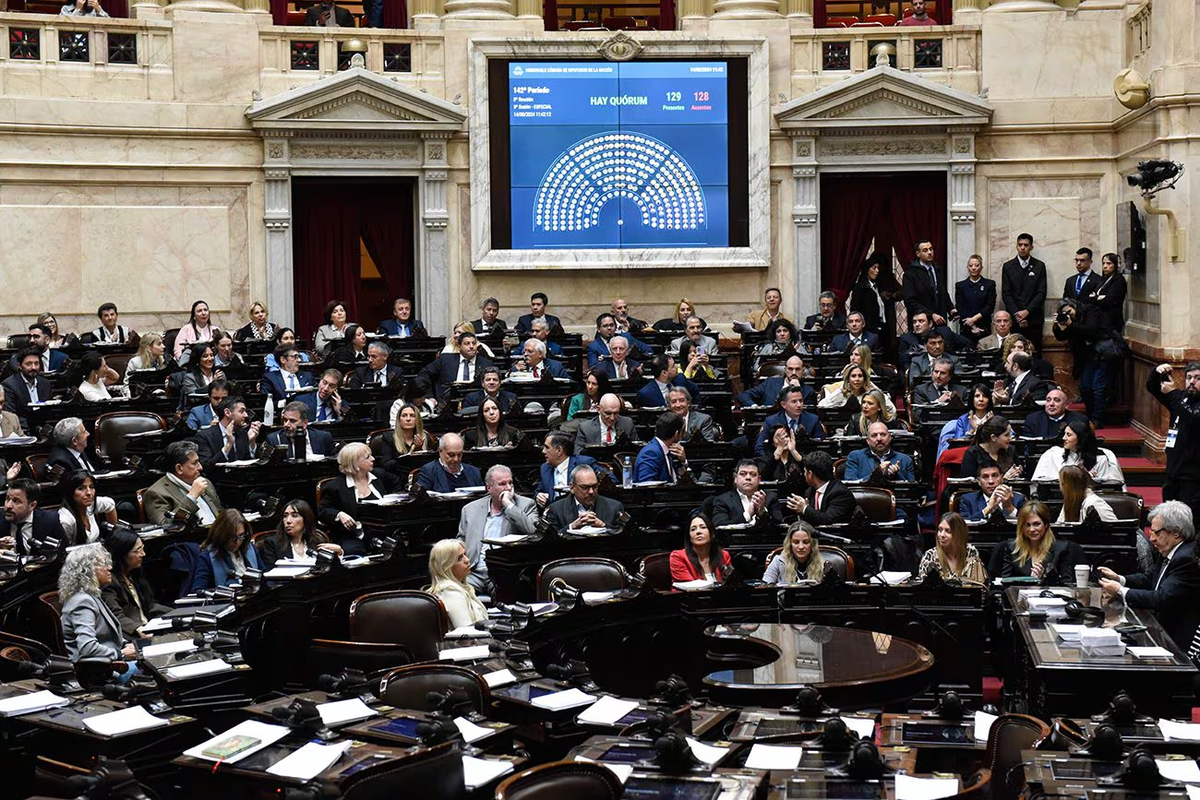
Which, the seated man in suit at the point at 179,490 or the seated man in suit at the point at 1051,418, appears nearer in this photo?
the seated man in suit at the point at 179,490

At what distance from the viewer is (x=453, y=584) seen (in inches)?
351

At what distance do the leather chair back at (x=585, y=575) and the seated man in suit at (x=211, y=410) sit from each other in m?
4.34

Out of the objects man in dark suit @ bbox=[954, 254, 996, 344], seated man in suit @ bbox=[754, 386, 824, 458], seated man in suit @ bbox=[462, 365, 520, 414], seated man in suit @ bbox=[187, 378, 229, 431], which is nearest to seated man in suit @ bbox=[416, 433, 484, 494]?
seated man in suit @ bbox=[462, 365, 520, 414]

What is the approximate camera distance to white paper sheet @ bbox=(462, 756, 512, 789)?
6.05m

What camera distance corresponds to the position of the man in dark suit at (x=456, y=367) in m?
14.9

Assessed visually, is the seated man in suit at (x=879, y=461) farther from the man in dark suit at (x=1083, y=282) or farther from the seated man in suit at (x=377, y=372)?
the man in dark suit at (x=1083, y=282)

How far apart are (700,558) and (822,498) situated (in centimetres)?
149

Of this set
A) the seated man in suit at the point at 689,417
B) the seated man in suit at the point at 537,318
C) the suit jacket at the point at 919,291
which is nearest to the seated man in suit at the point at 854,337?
the suit jacket at the point at 919,291

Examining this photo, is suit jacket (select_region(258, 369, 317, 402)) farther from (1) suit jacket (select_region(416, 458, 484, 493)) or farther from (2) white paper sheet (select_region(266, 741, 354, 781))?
(2) white paper sheet (select_region(266, 741, 354, 781))

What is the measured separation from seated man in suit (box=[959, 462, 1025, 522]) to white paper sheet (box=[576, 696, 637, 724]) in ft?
13.8

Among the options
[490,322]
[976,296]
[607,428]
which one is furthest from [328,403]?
[976,296]

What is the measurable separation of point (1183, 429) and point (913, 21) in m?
8.47

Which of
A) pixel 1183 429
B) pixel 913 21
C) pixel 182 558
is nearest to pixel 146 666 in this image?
pixel 182 558

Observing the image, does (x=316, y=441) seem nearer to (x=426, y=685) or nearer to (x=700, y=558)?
(x=700, y=558)
